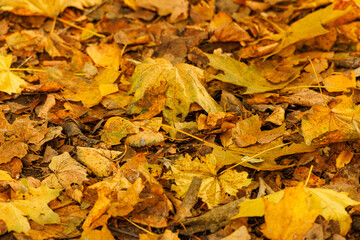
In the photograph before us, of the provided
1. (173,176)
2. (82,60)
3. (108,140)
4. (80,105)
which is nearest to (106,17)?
(82,60)

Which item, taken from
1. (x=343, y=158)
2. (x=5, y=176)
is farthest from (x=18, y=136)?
(x=343, y=158)

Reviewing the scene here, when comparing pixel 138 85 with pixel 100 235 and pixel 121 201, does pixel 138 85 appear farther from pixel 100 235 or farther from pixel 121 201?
pixel 100 235

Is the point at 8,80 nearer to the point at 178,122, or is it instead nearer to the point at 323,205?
the point at 178,122

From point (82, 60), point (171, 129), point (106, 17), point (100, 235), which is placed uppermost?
point (106, 17)

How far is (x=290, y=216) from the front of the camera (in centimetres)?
159

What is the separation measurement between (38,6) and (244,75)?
1.88 meters

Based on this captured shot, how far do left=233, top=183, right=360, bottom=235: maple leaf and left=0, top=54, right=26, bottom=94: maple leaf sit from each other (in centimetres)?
177

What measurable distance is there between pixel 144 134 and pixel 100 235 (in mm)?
688

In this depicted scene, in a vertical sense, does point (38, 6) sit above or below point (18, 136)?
above

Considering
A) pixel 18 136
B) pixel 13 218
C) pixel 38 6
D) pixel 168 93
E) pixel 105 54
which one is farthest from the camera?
pixel 38 6

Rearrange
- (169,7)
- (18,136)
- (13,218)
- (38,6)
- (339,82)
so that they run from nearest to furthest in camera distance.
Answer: (13,218) → (18,136) → (339,82) → (38,6) → (169,7)

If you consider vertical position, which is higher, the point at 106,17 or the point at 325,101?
the point at 106,17

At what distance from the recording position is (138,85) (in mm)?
2307

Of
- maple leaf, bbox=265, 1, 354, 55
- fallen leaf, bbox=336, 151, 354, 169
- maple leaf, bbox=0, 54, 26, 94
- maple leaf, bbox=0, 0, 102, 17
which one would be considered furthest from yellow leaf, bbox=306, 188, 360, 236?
maple leaf, bbox=0, 0, 102, 17
